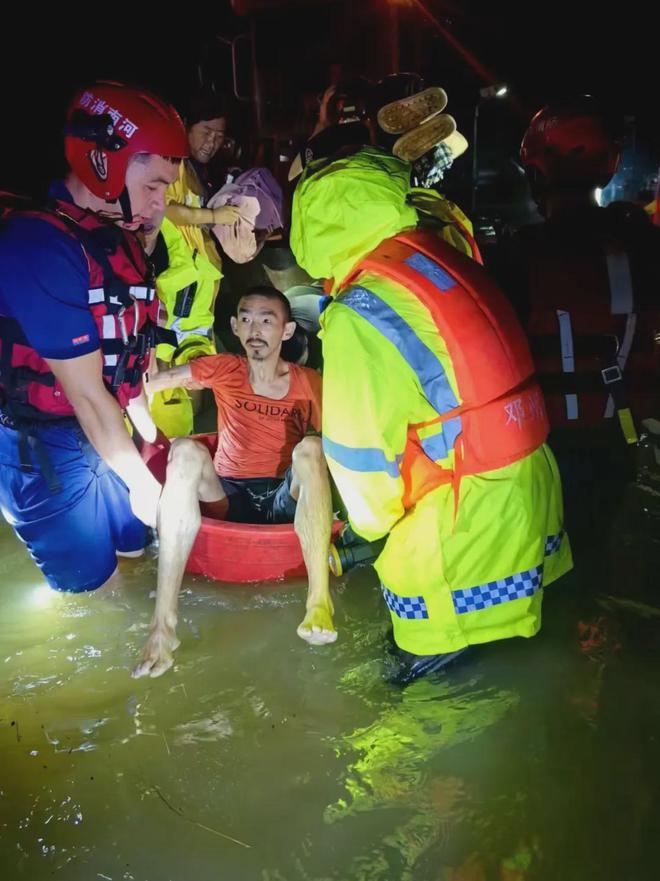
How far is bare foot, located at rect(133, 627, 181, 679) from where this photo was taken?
279 cm

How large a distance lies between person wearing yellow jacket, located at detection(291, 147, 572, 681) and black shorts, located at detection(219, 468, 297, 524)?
4.29ft

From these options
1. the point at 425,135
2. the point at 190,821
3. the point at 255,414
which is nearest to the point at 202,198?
the point at 255,414

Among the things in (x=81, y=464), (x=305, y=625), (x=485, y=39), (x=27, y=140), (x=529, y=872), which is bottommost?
(x=529, y=872)

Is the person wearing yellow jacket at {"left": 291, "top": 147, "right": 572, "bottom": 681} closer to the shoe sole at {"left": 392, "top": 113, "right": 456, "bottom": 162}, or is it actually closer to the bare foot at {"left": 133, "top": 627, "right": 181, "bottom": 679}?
the shoe sole at {"left": 392, "top": 113, "right": 456, "bottom": 162}

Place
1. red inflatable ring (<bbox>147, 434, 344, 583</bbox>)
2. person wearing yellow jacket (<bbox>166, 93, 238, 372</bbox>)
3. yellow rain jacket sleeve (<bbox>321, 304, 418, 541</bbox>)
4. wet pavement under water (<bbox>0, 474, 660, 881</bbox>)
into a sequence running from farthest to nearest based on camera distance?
person wearing yellow jacket (<bbox>166, 93, 238, 372</bbox>) → red inflatable ring (<bbox>147, 434, 344, 583</bbox>) → yellow rain jacket sleeve (<bbox>321, 304, 418, 541</bbox>) → wet pavement under water (<bbox>0, 474, 660, 881</bbox>)

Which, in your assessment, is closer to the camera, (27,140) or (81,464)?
(81,464)

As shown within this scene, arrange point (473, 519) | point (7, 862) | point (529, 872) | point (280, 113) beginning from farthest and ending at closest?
point (280, 113)
point (473, 519)
point (7, 862)
point (529, 872)

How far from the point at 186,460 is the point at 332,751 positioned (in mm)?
1550

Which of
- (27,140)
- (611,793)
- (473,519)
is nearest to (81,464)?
(473,519)

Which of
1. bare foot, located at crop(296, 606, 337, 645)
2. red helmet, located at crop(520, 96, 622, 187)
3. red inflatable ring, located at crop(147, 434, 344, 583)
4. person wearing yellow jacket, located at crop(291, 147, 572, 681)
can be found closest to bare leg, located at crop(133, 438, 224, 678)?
red inflatable ring, located at crop(147, 434, 344, 583)

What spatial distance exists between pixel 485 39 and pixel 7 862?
11.9m

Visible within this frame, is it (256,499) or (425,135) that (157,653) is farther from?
(425,135)

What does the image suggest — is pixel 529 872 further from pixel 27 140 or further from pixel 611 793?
pixel 27 140

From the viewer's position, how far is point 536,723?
233cm
